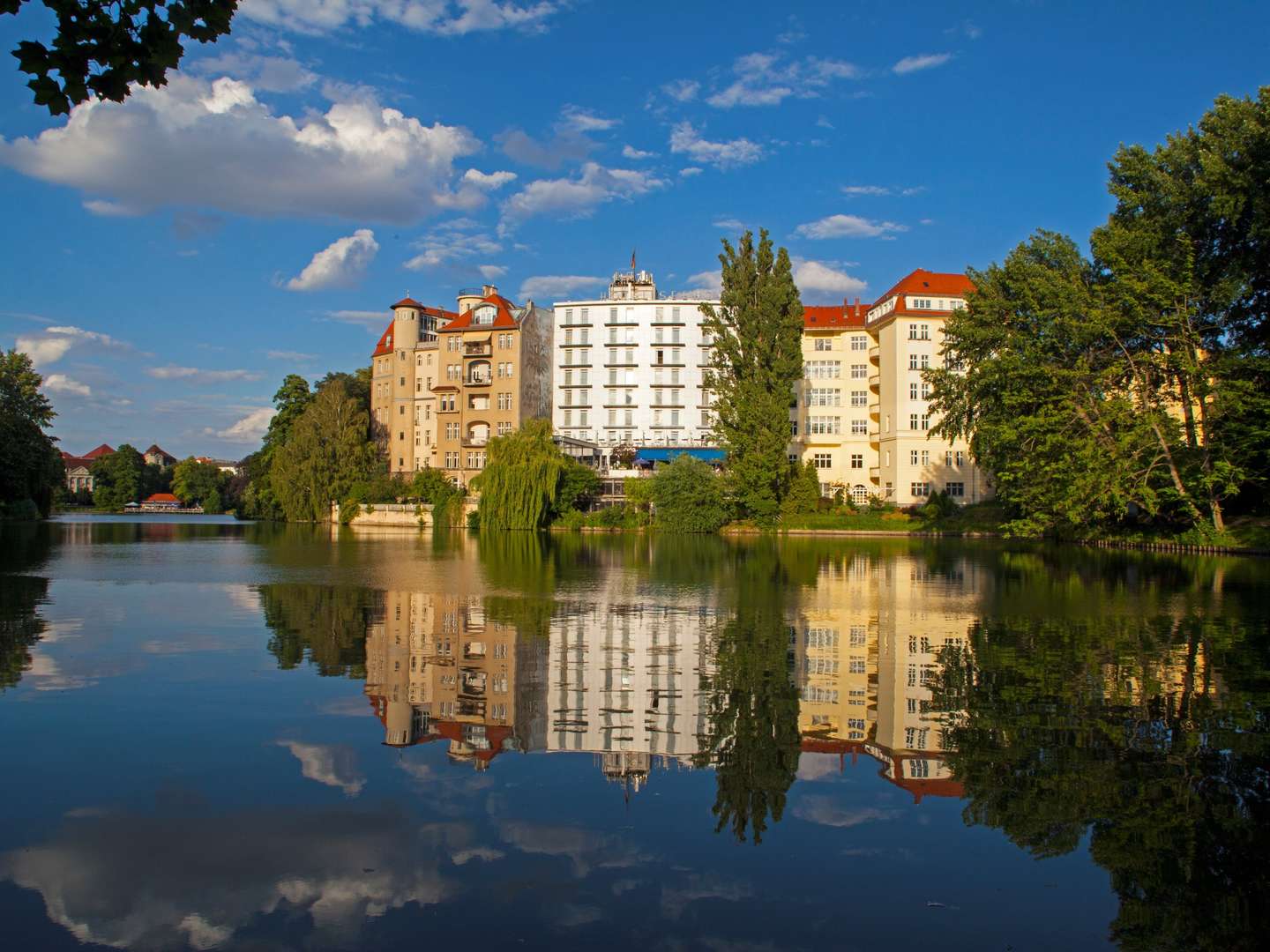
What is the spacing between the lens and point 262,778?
8.01 m

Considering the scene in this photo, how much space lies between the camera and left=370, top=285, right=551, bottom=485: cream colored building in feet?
269

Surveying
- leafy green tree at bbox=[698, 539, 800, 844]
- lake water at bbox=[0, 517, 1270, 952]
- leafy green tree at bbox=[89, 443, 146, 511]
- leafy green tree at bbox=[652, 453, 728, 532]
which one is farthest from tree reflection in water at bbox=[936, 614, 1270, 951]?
leafy green tree at bbox=[89, 443, 146, 511]

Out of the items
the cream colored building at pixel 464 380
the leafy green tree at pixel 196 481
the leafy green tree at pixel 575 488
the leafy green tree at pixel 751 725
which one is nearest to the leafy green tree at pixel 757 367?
the leafy green tree at pixel 575 488

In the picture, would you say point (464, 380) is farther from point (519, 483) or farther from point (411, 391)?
point (519, 483)

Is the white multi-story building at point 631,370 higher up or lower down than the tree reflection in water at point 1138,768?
higher up

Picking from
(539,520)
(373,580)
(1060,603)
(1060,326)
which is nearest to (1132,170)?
(1060,326)

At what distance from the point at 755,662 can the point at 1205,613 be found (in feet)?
35.7

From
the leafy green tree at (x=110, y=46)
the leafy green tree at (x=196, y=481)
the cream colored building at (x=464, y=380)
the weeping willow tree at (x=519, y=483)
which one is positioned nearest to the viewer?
the leafy green tree at (x=110, y=46)

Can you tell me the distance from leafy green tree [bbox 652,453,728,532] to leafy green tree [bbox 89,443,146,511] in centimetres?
10737

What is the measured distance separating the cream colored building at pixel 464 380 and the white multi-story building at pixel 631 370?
3.64 metres

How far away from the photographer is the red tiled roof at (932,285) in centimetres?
7038

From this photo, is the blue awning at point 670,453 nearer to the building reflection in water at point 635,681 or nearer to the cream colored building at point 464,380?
the cream colored building at point 464,380

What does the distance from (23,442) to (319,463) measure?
20788 millimetres

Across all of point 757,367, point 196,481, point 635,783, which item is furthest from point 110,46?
point 196,481
